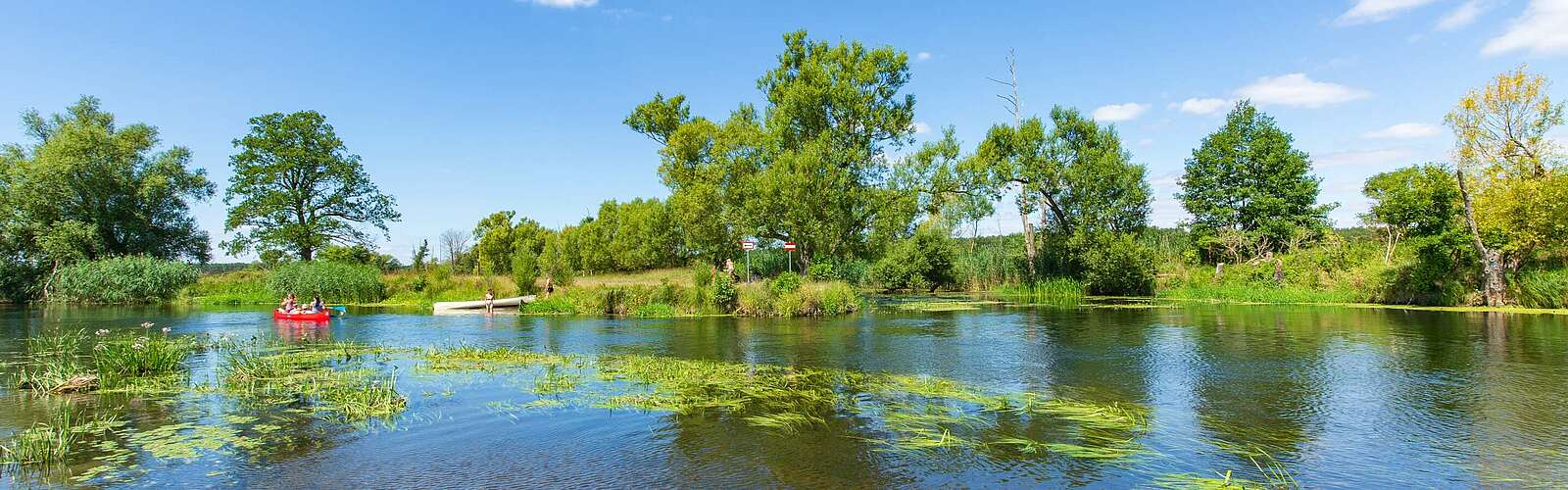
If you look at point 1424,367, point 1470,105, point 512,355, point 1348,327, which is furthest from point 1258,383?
point 1470,105

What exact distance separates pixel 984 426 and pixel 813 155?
24.1 m

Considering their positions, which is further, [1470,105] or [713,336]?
[1470,105]

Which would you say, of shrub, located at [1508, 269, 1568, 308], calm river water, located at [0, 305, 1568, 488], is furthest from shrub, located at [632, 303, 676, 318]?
shrub, located at [1508, 269, 1568, 308]

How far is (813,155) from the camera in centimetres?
3166

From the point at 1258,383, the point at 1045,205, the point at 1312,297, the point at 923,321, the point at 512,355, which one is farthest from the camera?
the point at 1045,205

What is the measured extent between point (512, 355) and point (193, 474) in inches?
306

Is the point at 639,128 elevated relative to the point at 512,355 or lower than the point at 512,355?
elevated

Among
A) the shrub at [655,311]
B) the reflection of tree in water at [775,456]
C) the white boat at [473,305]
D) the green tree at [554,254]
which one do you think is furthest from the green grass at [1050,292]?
the reflection of tree in water at [775,456]

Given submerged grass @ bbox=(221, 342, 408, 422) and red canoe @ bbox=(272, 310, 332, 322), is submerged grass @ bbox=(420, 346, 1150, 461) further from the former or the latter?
red canoe @ bbox=(272, 310, 332, 322)

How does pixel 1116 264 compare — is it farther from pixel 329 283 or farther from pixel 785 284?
pixel 329 283

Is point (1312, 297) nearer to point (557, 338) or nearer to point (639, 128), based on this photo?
point (557, 338)

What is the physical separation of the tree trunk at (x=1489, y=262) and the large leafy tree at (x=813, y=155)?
1942cm

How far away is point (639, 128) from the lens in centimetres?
4550

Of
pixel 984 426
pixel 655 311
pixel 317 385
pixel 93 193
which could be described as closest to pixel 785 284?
pixel 655 311
